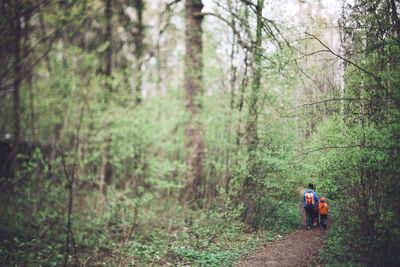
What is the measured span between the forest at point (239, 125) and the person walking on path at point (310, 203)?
8cm

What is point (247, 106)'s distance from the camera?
524 cm

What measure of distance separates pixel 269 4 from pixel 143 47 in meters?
6.25

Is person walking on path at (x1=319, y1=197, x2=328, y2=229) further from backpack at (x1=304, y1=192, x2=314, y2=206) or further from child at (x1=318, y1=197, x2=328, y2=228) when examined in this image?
backpack at (x1=304, y1=192, x2=314, y2=206)

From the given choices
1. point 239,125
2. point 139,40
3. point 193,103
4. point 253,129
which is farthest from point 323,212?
point 139,40

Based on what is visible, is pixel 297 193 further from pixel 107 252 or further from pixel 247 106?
pixel 107 252

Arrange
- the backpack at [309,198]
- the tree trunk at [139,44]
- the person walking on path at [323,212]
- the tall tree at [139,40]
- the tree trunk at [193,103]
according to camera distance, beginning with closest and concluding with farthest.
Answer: the person walking on path at [323,212] < the backpack at [309,198] < the tree trunk at [193,103] < the tree trunk at [139,44] < the tall tree at [139,40]

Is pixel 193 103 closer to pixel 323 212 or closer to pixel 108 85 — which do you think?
pixel 108 85

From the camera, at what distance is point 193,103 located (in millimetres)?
7746

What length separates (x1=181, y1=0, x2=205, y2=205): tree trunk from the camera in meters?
7.26

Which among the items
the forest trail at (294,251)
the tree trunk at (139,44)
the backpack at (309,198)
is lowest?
the forest trail at (294,251)

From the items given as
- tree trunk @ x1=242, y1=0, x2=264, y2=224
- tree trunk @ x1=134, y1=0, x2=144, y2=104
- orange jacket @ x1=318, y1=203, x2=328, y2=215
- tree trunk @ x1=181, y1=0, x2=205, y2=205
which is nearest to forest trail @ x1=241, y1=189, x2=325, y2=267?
orange jacket @ x1=318, y1=203, x2=328, y2=215

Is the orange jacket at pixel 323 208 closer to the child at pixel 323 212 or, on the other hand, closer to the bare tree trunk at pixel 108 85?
the child at pixel 323 212

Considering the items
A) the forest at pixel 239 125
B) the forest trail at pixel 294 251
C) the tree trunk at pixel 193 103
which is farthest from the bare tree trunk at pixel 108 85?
the forest trail at pixel 294 251

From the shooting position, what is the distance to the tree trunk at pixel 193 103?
23.8 feet
